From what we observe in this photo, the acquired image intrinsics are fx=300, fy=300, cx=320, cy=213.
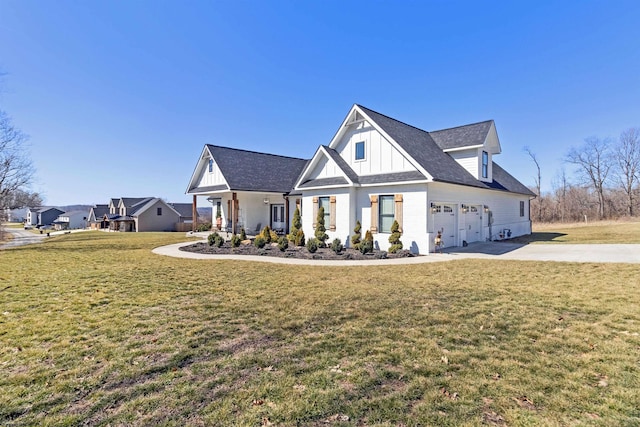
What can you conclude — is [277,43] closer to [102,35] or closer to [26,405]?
[102,35]

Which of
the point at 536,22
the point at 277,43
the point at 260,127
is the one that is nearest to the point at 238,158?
the point at 260,127

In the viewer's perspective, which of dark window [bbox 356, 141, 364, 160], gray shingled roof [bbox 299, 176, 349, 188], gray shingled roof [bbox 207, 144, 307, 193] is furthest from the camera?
gray shingled roof [bbox 207, 144, 307, 193]

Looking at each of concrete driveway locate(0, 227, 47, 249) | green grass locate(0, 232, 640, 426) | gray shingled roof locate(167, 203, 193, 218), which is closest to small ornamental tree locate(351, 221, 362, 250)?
green grass locate(0, 232, 640, 426)

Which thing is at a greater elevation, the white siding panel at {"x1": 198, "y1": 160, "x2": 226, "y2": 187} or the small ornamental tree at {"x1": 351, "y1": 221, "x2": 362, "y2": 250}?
the white siding panel at {"x1": 198, "y1": 160, "x2": 226, "y2": 187}

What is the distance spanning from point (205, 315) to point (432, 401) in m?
4.17

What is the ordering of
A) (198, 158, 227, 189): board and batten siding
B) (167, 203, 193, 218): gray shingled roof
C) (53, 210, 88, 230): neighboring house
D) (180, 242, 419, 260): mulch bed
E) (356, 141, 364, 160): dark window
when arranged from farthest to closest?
(53, 210, 88, 230): neighboring house, (167, 203, 193, 218): gray shingled roof, (198, 158, 227, 189): board and batten siding, (356, 141, 364, 160): dark window, (180, 242, 419, 260): mulch bed

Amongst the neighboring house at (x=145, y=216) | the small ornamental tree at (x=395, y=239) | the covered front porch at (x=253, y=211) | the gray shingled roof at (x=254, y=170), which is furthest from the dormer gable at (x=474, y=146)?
the neighboring house at (x=145, y=216)

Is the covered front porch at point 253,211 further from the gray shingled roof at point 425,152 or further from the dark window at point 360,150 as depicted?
the gray shingled roof at point 425,152

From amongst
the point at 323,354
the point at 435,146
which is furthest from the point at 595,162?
the point at 323,354

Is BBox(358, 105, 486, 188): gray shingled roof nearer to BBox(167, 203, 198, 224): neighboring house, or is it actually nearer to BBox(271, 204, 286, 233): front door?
BBox(271, 204, 286, 233): front door

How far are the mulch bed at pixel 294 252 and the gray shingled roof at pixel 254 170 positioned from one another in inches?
223

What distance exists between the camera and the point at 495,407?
2.85 meters

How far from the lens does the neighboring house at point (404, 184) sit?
14.0 metres

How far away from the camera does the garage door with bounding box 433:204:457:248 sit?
570 inches
